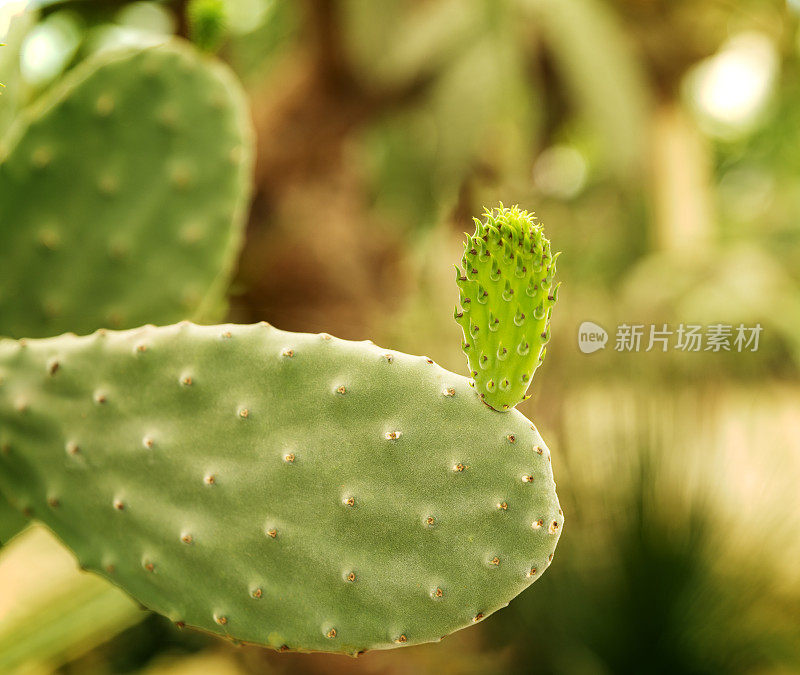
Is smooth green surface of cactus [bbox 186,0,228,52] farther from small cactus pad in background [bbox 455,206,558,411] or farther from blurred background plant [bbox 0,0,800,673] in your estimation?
small cactus pad in background [bbox 455,206,558,411]

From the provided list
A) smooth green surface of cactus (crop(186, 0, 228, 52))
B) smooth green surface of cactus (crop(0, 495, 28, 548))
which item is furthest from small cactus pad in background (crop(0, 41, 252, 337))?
smooth green surface of cactus (crop(0, 495, 28, 548))

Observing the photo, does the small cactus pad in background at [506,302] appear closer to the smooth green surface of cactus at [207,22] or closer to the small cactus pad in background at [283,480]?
the small cactus pad in background at [283,480]

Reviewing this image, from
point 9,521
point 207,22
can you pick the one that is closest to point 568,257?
point 207,22

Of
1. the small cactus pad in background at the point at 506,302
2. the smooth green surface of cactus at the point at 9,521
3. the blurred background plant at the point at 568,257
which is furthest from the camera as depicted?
the blurred background plant at the point at 568,257

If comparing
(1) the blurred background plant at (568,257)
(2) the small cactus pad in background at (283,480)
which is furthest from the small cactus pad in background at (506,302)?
(1) the blurred background plant at (568,257)

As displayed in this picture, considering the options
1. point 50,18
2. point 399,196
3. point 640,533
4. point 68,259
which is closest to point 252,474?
point 68,259

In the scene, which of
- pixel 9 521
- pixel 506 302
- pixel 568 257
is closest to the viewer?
pixel 506 302

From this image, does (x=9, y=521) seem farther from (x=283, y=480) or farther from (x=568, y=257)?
(x=568, y=257)
